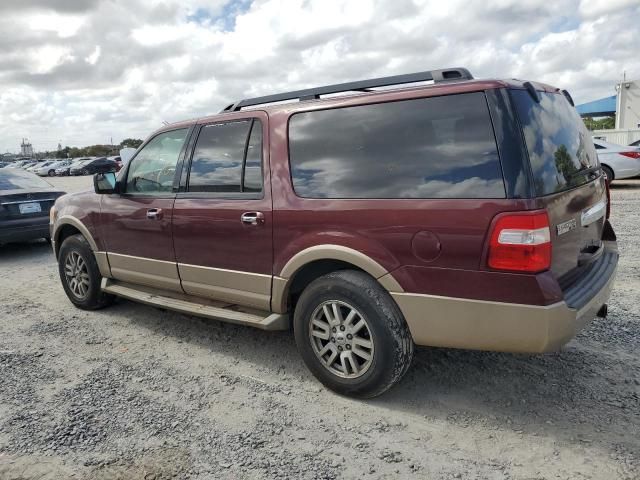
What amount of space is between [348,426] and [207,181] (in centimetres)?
211

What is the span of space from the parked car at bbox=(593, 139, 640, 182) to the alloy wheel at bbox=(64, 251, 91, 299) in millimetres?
12561

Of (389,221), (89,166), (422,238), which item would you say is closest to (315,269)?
(389,221)

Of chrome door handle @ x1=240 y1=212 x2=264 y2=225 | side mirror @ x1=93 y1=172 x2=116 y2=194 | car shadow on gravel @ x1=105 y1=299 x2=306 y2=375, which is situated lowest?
car shadow on gravel @ x1=105 y1=299 x2=306 y2=375

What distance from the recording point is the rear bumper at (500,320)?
2691 millimetres

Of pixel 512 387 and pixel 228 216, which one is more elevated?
pixel 228 216

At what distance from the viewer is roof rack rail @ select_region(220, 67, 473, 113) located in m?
3.12

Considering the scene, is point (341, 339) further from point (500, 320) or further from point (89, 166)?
point (89, 166)

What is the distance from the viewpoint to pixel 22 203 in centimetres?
843

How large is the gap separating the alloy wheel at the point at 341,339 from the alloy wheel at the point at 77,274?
9.61 feet

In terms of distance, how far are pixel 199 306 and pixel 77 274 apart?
1959 mm

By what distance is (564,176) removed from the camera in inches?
118

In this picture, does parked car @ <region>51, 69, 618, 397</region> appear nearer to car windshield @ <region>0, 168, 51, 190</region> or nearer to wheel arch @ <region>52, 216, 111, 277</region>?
wheel arch @ <region>52, 216, 111, 277</region>

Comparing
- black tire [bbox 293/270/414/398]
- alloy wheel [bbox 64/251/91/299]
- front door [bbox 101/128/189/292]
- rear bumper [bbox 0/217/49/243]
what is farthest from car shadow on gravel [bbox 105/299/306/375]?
rear bumper [bbox 0/217/49/243]

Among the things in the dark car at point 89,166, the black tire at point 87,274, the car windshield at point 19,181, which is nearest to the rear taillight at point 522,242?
the black tire at point 87,274
